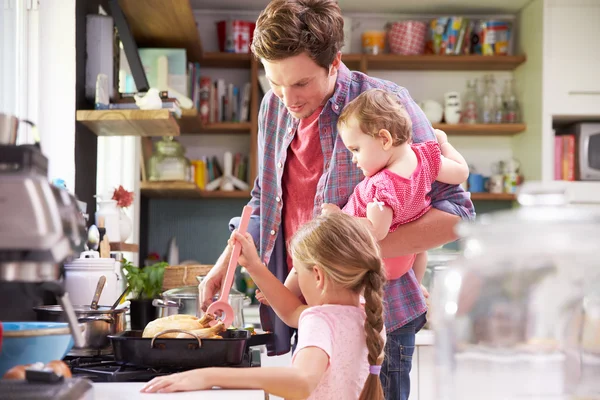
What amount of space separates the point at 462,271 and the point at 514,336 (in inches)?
2.9

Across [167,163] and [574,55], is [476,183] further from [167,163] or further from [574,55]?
[167,163]

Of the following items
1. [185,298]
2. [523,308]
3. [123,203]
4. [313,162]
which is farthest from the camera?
[123,203]

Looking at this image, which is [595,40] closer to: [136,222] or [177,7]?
[177,7]

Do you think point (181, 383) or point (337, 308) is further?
point (337, 308)

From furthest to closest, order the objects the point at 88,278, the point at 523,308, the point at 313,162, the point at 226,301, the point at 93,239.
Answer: the point at 93,239 → the point at 88,278 → the point at 313,162 → the point at 226,301 → the point at 523,308

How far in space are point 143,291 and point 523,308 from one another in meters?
1.98

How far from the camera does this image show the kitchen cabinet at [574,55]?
4406 mm

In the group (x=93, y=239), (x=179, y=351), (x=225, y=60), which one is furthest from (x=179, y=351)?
(x=225, y=60)

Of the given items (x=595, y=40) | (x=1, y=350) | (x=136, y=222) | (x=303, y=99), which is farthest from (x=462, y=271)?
(x=595, y=40)

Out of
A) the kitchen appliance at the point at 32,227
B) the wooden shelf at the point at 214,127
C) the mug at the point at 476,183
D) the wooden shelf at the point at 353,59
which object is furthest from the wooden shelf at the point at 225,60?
the kitchen appliance at the point at 32,227

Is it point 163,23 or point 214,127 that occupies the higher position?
point 163,23

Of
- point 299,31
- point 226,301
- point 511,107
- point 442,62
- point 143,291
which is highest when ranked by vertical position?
point 442,62

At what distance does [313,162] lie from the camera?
6.00 feet

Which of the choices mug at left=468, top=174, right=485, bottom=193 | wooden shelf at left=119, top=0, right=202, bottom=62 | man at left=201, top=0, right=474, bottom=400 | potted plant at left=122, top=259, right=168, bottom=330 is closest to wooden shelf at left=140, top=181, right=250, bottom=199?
wooden shelf at left=119, top=0, right=202, bottom=62
